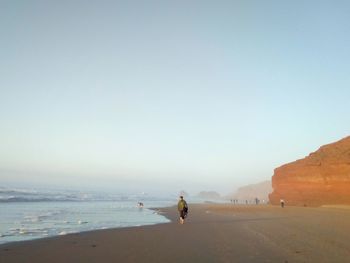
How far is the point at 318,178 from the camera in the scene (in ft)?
243

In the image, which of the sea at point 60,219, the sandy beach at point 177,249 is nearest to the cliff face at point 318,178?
the sea at point 60,219

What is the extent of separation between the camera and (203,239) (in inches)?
709

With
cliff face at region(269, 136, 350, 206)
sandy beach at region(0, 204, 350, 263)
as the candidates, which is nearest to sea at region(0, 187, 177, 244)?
sandy beach at region(0, 204, 350, 263)

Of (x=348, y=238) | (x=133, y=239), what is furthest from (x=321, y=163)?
(x=133, y=239)

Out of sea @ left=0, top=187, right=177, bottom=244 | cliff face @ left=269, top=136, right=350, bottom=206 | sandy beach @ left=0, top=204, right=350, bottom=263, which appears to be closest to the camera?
sandy beach @ left=0, top=204, right=350, bottom=263

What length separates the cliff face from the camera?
68.8m

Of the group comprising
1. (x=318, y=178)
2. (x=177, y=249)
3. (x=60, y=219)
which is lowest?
(x=177, y=249)

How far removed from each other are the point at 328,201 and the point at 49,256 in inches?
2614

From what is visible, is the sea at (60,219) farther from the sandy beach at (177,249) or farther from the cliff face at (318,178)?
the cliff face at (318,178)

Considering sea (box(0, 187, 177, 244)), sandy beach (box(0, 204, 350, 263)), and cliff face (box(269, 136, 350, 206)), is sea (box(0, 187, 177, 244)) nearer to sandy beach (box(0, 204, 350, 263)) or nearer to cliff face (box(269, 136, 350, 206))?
sandy beach (box(0, 204, 350, 263))

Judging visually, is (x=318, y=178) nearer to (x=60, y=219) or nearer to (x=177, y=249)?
(x=60, y=219)

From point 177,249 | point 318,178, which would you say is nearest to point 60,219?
point 177,249

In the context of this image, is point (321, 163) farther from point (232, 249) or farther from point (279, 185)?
point (232, 249)

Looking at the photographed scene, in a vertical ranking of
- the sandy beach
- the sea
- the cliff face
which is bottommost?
the sandy beach
